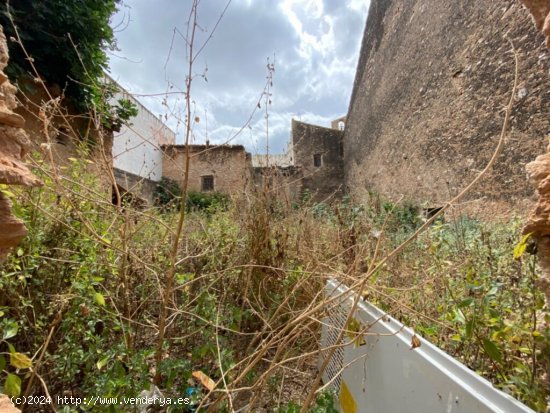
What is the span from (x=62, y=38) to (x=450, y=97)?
5.98 metres

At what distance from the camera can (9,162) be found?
3.19ft

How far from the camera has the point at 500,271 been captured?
144 cm

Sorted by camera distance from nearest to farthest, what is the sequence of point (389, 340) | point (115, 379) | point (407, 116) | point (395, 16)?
point (389, 340) → point (115, 379) → point (407, 116) → point (395, 16)

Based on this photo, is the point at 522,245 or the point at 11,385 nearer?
the point at 522,245

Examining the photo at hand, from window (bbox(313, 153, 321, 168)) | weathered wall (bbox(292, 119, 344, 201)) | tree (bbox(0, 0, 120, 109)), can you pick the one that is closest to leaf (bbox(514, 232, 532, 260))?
tree (bbox(0, 0, 120, 109))

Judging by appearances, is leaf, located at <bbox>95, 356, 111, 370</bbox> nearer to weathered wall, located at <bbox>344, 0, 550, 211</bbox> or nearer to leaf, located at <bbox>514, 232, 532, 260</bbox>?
leaf, located at <bbox>514, 232, 532, 260</bbox>

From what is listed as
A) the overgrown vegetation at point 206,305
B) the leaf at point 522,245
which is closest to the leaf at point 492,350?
the overgrown vegetation at point 206,305

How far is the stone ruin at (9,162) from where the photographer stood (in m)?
0.96

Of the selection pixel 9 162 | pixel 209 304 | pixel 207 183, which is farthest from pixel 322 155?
pixel 9 162

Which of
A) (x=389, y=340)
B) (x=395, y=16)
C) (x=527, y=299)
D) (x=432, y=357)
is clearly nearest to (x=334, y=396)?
(x=389, y=340)

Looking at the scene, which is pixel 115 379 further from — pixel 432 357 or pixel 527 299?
pixel 527 299

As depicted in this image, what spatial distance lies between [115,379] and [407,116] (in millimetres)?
7486

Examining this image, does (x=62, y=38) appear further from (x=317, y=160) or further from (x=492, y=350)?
(x=317, y=160)

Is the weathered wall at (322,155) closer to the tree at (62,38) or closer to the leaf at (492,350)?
the tree at (62,38)
